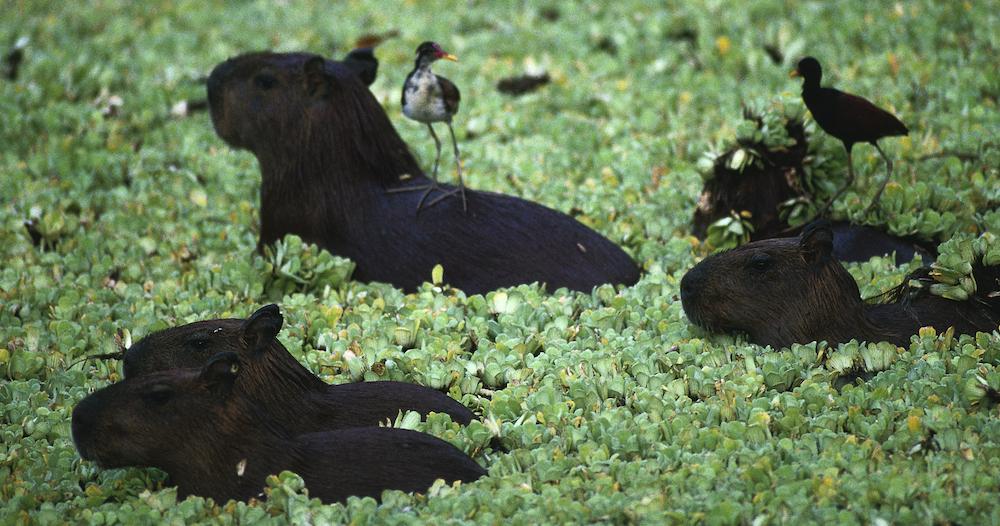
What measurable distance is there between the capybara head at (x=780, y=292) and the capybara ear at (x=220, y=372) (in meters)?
1.95

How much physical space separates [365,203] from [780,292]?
7.59 feet

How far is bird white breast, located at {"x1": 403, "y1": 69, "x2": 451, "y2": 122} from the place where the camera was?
5.71 meters

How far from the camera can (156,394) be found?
3861 mm

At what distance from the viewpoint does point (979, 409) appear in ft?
13.5

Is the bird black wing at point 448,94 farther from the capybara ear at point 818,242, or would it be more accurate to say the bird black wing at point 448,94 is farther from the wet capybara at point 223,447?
the wet capybara at point 223,447

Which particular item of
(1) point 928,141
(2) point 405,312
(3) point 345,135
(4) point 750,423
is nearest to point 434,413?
(4) point 750,423

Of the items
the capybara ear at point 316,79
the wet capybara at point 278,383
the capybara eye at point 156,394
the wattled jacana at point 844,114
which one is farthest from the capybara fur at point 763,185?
the capybara eye at point 156,394

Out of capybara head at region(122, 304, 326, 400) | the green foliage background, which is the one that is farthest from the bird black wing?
capybara head at region(122, 304, 326, 400)

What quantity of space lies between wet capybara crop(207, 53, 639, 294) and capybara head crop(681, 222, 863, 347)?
3.30 ft

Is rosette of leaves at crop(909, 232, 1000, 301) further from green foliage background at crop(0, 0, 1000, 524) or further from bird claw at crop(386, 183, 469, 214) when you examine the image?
bird claw at crop(386, 183, 469, 214)

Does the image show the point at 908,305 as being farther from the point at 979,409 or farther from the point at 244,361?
the point at 244,361

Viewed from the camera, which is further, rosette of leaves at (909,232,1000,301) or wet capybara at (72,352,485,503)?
rosette of leaves at (909,232,1000,301)

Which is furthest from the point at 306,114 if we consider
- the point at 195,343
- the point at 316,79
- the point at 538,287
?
the point at 195,343

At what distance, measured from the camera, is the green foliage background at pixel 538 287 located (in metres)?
3.79
